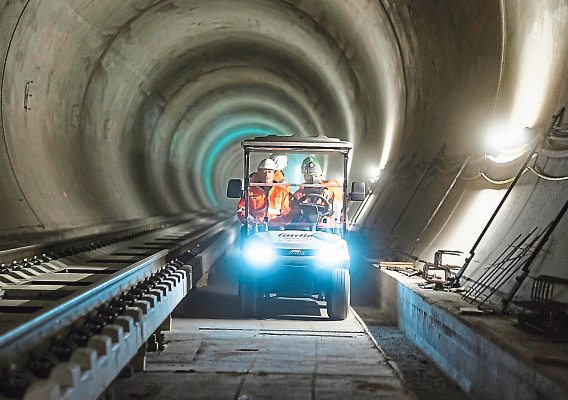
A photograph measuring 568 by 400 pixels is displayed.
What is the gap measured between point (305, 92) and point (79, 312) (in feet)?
60.0

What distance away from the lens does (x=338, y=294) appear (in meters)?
8.45

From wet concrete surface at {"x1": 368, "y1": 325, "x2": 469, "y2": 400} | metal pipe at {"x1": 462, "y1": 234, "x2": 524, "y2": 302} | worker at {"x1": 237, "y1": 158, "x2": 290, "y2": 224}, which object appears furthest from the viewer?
worker at {"x1": 237, "y1": 158, "x2": 290, "y2": 224}

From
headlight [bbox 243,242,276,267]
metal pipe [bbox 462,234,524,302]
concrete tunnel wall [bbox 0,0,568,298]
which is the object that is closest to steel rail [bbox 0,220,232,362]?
headlight [bbox 243,242,276,267]

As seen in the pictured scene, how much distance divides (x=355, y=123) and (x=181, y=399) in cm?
1392

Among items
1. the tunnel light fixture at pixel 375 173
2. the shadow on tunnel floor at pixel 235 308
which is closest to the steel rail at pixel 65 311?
the shadow on tunnel floor at pixel 235 308

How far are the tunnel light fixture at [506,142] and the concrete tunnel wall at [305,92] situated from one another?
0.42 ft

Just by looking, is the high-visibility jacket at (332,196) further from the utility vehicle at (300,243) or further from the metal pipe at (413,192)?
the metal pipe at (413,192)

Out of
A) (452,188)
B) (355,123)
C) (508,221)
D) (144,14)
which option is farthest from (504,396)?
(355,123)

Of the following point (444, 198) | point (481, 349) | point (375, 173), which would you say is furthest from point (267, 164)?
point (375, 173)

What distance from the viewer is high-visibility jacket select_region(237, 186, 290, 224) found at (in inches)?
367

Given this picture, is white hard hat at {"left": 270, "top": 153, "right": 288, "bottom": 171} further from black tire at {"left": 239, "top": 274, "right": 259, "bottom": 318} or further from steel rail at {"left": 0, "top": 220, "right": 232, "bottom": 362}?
steel rail at {"left": 0, "top": 220, "right": 232, "bottom": 362}

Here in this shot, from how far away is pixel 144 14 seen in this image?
1479 cm

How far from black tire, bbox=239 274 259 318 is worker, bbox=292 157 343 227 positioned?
123 centimetres

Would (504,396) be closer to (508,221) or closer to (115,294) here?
(508,221)
